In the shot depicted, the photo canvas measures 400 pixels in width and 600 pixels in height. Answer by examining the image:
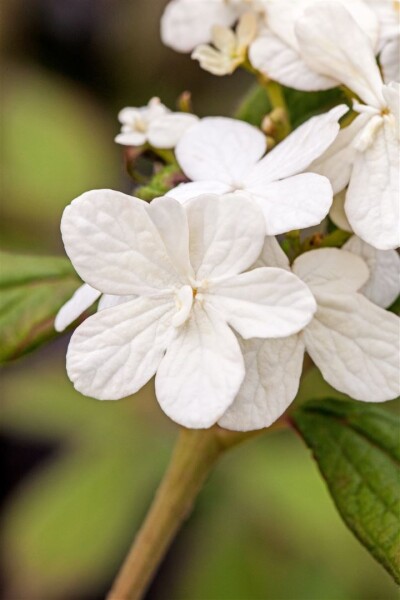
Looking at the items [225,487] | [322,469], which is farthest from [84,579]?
[322,469]

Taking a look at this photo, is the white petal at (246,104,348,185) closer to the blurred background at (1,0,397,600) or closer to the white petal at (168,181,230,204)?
the white petal at (168,181,230,204)

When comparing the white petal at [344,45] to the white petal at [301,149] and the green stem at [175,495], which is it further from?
the green stem at [175,495]

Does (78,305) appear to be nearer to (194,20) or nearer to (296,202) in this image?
(296,202)

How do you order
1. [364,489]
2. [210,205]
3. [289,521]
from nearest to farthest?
[210,205], [364,489], [289,521]

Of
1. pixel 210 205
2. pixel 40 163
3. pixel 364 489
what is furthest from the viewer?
Result: pixel 40 163

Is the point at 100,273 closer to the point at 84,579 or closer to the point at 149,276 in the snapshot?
the point at 149,276

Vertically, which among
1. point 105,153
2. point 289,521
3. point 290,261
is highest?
point 290,261

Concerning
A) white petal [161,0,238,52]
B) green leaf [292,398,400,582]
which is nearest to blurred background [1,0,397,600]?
green leaf [292,398,400,582]
